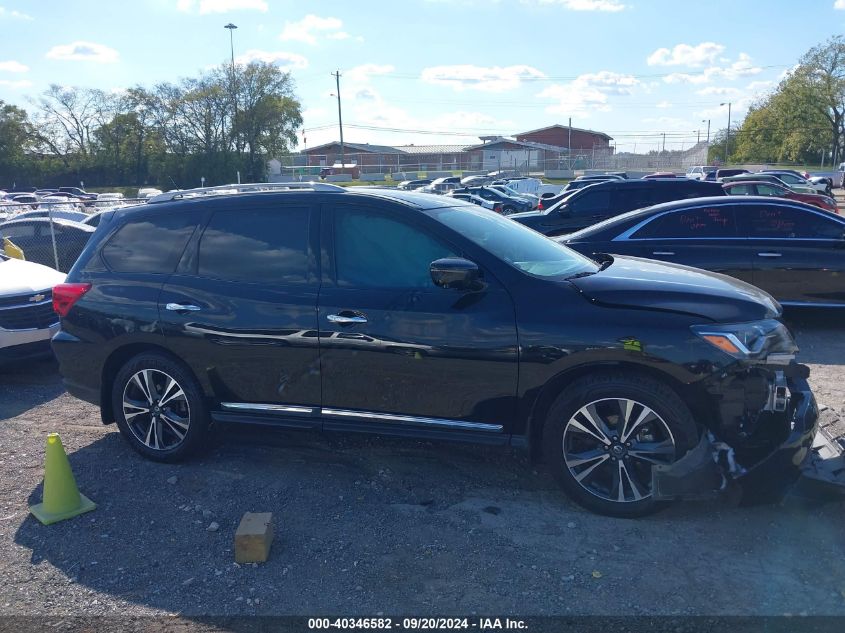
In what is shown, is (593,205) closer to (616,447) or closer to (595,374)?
(595,374)

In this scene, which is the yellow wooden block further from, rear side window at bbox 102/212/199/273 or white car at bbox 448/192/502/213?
white car at bbox 448/192/502/213

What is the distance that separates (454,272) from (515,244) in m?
0.86

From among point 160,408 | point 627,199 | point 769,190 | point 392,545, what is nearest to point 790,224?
point 627,199

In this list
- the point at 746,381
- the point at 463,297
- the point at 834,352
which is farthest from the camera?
the point at 834,352

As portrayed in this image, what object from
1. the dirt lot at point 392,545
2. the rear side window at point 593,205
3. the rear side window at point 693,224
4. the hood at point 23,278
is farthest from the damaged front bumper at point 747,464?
the rear side window at point 593,205

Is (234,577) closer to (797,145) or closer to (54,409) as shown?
(54,409)

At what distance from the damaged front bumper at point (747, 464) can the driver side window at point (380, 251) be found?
1767 mm

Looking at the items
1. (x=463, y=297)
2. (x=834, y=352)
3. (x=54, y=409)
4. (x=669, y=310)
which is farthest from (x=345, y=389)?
(x=834, y=352)

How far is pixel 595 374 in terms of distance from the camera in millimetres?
4137

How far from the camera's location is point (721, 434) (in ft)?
13.1

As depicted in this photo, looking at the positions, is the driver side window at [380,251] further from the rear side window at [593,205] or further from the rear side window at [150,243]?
the rear side window at [593,205]

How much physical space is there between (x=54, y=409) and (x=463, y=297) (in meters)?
4.30

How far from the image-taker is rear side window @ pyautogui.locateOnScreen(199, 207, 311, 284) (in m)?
4.82

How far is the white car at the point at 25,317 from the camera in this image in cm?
730
